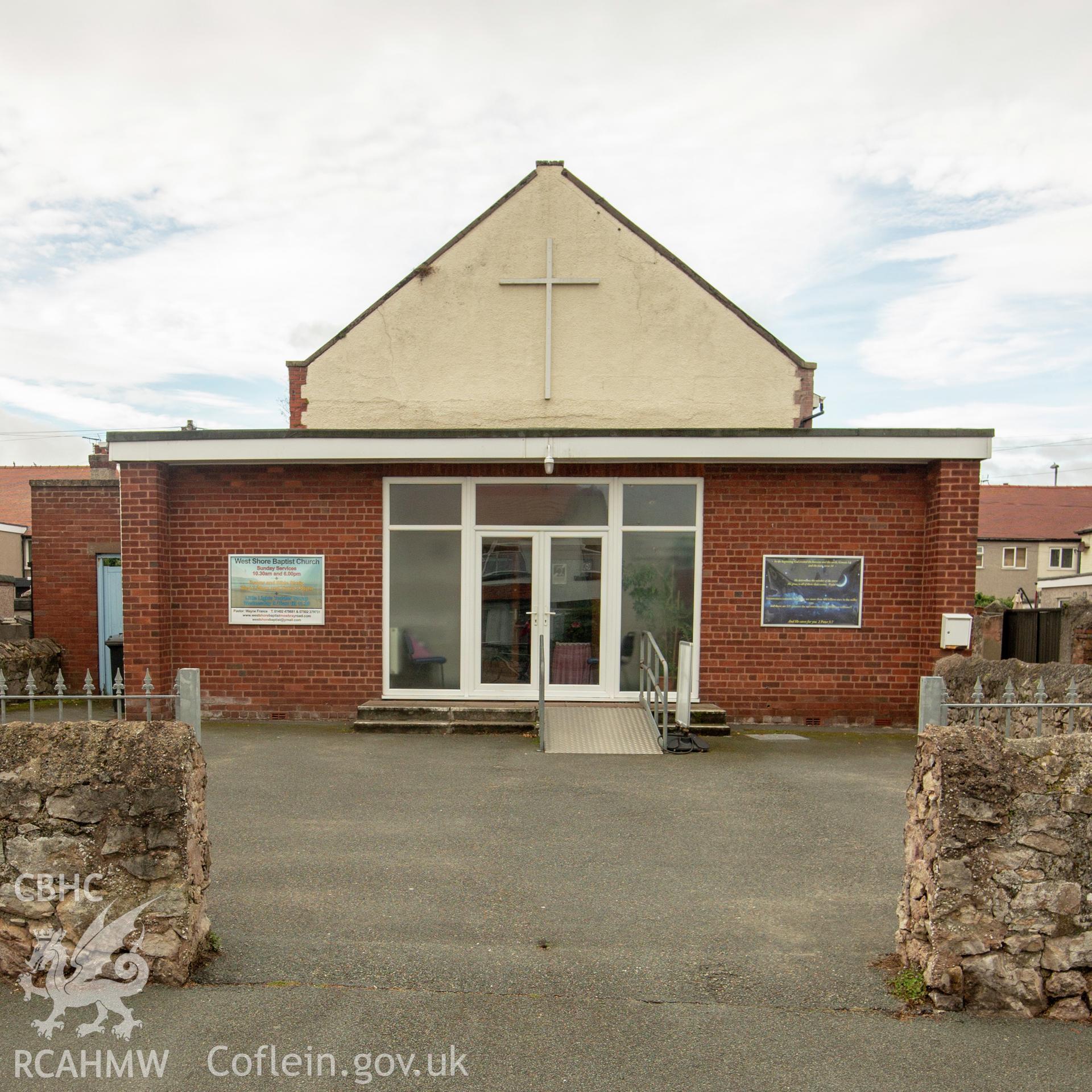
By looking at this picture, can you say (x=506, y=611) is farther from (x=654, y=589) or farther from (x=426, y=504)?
(x=654, y=589)

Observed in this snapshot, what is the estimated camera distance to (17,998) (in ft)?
11.4

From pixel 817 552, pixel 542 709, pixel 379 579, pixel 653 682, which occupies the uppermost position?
pixel 817 552

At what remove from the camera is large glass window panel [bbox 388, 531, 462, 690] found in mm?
9922

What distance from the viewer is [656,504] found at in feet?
32.3

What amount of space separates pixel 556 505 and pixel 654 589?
1.51 meters

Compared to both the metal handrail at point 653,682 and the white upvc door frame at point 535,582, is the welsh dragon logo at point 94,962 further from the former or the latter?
the white upvc door frame at point 535,582

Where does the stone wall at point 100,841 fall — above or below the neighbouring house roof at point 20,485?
below

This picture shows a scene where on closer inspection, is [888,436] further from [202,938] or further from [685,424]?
[202,938]

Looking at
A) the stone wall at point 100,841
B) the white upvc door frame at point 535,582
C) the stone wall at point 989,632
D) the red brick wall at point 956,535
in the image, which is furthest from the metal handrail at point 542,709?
the stone wall at point 989,632

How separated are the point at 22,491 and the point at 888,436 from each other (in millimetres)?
38799

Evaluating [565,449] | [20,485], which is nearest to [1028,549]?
[565,449]

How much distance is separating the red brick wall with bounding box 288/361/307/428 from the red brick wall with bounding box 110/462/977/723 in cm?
323

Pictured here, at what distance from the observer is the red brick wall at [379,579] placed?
9.66 m

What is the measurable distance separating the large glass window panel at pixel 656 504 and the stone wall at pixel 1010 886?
6.48 meters
